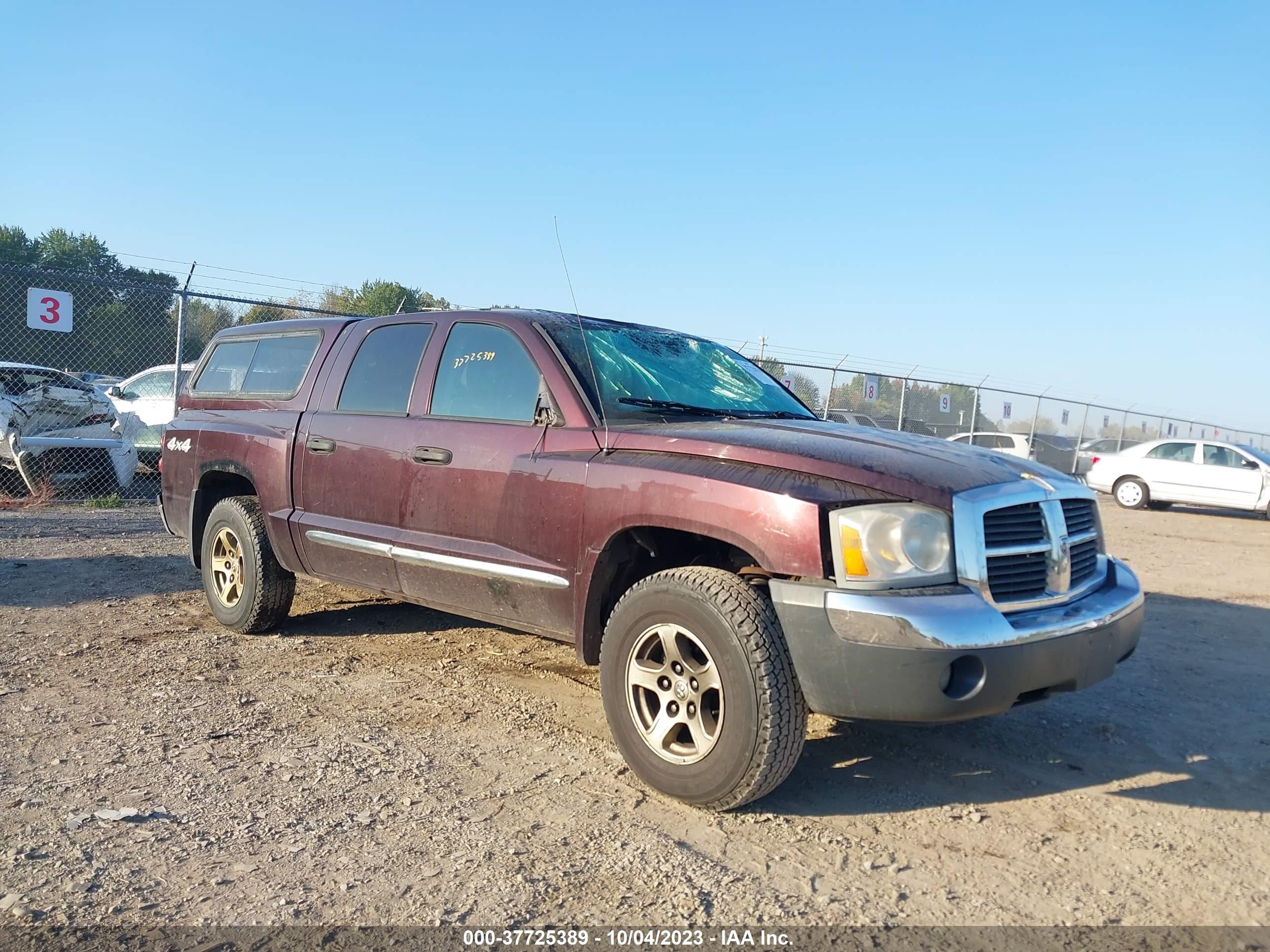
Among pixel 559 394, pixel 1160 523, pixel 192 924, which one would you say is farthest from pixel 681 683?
pixel 1160 523

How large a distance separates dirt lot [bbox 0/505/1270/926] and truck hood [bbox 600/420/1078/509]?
1172 mm

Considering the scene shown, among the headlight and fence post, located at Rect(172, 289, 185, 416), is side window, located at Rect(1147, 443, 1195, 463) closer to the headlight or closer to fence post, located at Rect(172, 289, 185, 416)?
fence post, located at Rect(172, 289, 185, 416)

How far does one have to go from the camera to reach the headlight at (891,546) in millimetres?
2916

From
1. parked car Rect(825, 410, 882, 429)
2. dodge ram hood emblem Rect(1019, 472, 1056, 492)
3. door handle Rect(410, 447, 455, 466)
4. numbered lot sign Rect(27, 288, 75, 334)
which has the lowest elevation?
door handle Rect(410, 447, 455, 466)

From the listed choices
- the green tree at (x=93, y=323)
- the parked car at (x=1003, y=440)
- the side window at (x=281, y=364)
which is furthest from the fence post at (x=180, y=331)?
the parked car at (x=1003, y=440)

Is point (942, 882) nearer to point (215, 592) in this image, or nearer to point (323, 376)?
point (323, 376)

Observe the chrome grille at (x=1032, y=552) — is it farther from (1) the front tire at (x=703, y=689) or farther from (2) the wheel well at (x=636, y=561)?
(2) the wheel well at (x=636, y=561)

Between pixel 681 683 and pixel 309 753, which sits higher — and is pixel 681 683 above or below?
above

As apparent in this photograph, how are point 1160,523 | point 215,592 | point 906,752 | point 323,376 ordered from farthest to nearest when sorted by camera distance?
point 1160,523 → point 215,592 → point 323,376 → point 906,752

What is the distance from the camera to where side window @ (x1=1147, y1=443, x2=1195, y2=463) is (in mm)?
17047

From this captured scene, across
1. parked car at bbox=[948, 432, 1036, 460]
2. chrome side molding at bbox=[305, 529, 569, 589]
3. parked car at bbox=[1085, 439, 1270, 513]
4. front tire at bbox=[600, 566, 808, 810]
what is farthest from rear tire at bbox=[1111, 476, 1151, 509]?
front tire at bbox=[600, 566, 808, 810]

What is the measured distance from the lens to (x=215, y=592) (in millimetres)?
5543

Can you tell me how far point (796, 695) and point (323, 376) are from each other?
129 inches

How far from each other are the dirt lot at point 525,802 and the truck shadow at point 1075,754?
0.02m
